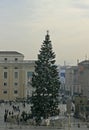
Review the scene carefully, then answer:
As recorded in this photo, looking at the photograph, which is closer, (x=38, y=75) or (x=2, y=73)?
(x=38, y=75)

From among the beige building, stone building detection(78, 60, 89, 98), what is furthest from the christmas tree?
stone building detection(78, 60, 89, 98)

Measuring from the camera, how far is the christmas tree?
39.2 meters

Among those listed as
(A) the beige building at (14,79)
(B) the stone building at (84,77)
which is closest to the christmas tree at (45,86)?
(A) the beige building at (14,79)

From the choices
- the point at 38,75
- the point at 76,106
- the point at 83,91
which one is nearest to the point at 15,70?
the point at 83,91

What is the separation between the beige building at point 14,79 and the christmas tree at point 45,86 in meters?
49.6

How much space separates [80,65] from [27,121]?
84342 mm

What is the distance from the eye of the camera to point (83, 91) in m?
119

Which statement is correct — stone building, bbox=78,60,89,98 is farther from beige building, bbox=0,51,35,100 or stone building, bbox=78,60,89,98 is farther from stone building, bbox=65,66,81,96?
beige building, bbox=0,51,35,100

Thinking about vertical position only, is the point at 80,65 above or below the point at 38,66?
above

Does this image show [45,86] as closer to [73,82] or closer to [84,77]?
[84,77]

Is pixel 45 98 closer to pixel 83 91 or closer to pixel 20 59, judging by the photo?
pixel 20 59

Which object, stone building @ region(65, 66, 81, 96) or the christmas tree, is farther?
stone building @ region(65, 66, 81, 96)

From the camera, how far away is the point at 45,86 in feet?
130

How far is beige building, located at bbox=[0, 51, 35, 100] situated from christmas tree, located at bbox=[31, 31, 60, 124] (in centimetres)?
4959
